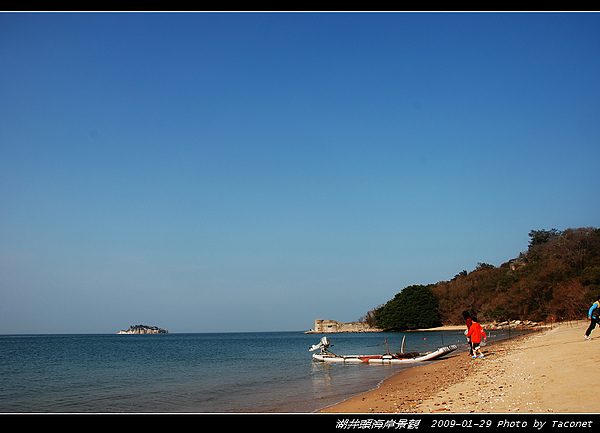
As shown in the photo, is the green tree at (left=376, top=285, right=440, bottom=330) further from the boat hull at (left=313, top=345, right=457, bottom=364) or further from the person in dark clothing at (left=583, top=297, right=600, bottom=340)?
the person in dark clothing at (left=583, top=297, right=600, bottom=340)

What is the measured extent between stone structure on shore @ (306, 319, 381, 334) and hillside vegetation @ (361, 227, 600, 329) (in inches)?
611

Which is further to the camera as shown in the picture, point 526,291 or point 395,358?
point 526,291

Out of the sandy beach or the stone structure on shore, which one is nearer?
the sandy beach

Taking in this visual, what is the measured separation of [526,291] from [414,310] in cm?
4150

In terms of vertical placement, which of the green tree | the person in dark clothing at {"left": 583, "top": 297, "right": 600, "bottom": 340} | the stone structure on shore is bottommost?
the stone structure on shore

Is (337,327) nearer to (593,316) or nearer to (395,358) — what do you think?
(395,358)

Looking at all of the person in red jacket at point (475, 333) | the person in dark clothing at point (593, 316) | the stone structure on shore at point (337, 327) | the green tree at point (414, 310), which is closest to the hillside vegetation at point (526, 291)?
the green tree at point (414, 310)

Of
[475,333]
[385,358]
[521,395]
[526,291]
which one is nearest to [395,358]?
[385,358]

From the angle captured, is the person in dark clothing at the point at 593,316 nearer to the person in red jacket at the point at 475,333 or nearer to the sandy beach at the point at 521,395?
the sandy beach at the point at 521,395

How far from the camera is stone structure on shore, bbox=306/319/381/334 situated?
157 metres

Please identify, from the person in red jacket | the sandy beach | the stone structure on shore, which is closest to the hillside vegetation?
the stone structure on shore

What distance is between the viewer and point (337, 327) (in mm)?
165750
